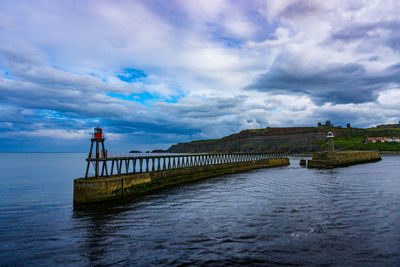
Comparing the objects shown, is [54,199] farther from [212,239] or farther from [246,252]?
[246,252]

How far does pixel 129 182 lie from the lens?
31.5m

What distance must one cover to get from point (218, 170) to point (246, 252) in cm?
4512

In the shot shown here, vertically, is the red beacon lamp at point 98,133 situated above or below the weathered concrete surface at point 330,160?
above

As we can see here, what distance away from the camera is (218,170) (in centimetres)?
5850

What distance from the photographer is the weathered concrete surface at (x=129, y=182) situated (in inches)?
1045

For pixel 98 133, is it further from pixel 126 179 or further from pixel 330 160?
pixel 330 160

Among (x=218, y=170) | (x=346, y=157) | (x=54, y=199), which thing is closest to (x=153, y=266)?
(x=54, y=199)

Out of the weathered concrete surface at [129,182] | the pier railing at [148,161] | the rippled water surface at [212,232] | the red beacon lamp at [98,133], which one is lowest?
the rippled water surface at [212,232]

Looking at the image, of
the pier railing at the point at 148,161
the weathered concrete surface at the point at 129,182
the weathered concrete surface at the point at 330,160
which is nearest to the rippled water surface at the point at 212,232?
the weathered concrete surface at the point at 129,182

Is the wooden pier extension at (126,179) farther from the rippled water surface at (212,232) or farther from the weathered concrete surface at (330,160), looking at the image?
the weathered concrete surface at (330,160)

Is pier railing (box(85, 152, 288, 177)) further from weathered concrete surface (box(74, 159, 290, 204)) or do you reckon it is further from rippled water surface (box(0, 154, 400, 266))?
rippled water surface (box(0, 154, 400, 266))

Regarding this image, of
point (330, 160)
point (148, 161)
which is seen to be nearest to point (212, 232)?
point (330, 160)

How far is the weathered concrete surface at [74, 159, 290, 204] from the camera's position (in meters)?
26.5

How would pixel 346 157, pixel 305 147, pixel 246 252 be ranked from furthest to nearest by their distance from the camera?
pixel 305 147, pixel 346 157, pixel 246 252
